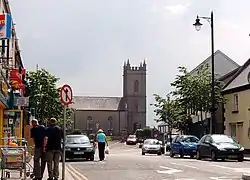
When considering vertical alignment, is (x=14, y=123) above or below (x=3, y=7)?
below

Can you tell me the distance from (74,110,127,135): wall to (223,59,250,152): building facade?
325 feet

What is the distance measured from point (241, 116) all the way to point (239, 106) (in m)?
0.97

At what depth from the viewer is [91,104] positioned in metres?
152

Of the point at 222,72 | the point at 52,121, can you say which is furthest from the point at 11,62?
the point at 222,72

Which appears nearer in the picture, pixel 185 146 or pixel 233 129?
pixel 185 146

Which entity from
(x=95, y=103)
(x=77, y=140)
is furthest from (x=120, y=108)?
(x=77, y=140)

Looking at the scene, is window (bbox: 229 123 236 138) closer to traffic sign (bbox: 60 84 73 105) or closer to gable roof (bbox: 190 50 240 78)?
gable roof (bbox: 190 50 240 78)

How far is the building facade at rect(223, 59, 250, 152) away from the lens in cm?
4302

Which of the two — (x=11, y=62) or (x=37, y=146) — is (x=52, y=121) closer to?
(x=37, y=146)

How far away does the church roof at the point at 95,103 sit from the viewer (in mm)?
150750

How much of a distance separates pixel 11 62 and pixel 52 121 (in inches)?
828

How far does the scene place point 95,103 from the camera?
152750 mm

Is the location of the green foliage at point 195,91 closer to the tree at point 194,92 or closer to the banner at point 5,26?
the tree at point 194,92

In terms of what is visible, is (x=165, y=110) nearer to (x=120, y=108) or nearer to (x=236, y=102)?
(x=236, y=102)
